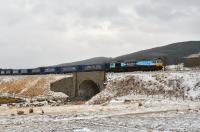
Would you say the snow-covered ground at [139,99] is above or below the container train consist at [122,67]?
below

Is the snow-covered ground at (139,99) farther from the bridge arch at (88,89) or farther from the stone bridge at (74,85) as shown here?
the bridge arch at (88,89)

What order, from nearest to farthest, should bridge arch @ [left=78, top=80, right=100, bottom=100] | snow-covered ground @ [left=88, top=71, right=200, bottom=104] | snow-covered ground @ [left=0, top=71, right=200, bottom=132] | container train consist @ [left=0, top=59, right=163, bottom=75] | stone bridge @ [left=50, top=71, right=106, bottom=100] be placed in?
snow-covered ground @ [left=0, top=71, right=200, bottom=132]
snow-covered ground @ [left=88, top=71, right=200, bottom=104]
container train consist @ [left=0, top=59, right=163, bottom=75]
stone bridge @ [left=50, top=71, right=106, bottom=100]
bridge arch @ [left=78, top=80, right=100, bottom=100]

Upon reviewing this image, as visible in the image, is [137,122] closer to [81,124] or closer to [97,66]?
[81,124]

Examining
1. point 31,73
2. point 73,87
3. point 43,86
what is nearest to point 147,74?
point 73,87

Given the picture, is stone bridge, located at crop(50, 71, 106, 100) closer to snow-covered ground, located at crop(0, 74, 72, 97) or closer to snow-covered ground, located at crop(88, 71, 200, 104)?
snow-covered ground, located at crop(0, 74, 72, 97)

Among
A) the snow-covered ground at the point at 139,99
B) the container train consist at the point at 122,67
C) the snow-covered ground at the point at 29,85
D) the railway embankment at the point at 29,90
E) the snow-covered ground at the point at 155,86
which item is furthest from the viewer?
the snow-covered ground at the point at 29,85

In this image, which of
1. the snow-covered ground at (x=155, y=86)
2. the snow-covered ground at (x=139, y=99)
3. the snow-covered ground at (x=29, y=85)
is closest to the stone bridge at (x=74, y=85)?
the snow-covered ground at (x=29, y=85)

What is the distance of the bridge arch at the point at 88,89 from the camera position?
89769 millimetres

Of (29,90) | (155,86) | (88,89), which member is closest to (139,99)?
(155,86)

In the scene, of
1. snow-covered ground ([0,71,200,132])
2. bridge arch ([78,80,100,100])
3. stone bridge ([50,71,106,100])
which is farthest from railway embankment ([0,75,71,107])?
snow-covered ground ([0,71,200,132])

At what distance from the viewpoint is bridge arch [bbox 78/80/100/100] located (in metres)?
89.8

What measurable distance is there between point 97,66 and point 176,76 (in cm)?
2951

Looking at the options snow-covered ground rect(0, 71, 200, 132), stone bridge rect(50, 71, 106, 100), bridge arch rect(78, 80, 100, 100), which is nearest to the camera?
snow-covered ground rect(0, 71, 200, 132)

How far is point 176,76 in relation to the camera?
67.1 metres
